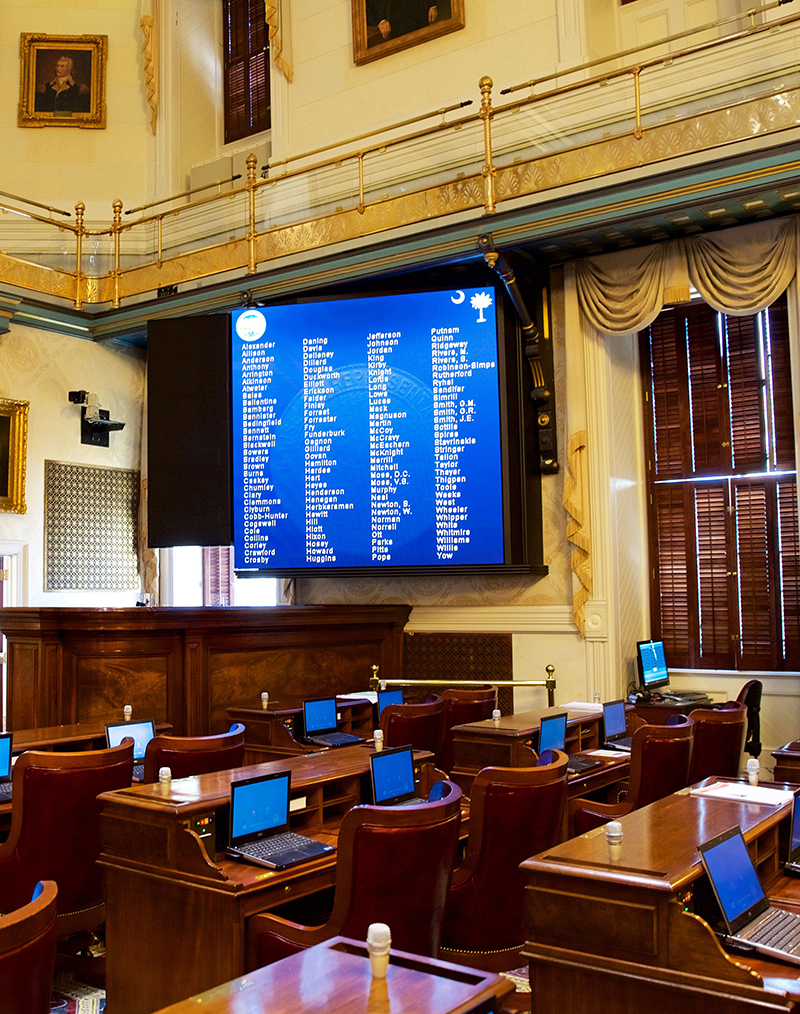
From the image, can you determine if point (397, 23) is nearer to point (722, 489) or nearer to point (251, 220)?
point (251, 220)

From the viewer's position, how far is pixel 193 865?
123 inches

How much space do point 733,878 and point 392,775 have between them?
1776 mm

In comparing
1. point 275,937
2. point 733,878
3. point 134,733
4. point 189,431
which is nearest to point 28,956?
point 275,937

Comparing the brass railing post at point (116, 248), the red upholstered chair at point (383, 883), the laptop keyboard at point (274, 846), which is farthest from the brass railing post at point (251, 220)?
the red upholstered chair at point (383, 883)

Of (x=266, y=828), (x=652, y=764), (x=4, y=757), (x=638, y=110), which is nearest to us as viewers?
(x=266, y=828)

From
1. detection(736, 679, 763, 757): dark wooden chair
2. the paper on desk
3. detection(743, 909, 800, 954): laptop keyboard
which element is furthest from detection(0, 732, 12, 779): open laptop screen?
detection(736, 679, 763, 757): dark wooden chair

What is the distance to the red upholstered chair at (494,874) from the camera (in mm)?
3490

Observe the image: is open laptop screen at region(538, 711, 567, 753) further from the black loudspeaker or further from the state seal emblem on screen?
the state seal emblem on screen

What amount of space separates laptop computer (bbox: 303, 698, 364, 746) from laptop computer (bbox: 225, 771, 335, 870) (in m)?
2.47

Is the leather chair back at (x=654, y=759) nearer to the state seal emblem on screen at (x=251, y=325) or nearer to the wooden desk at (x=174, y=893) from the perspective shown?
the wooden desk at (x=174, y=893)

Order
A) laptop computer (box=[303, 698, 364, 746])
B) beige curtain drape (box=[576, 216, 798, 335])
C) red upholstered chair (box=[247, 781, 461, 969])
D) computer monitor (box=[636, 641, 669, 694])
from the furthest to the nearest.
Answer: computer monitor (box=[636, 641, 669, 694]) < beige curtain drape (box=[576, 216, 798, 335]) < laptop computer (box=[303, 698, 364, 746]) < red upholstered chair (box=[247, 781, 461, 969])

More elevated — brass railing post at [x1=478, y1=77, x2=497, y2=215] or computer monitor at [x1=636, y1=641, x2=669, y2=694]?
brass railing post at [x1=478, y1=77, x2=497, y2=215]

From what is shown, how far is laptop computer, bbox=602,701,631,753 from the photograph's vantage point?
6.14 meters

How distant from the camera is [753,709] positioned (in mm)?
7617
